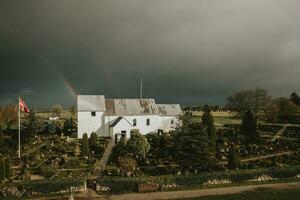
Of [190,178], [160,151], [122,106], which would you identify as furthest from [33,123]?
[190,178]


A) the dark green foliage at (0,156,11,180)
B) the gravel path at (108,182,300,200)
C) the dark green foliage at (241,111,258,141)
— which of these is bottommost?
the gravel path at (108,182,300,200)

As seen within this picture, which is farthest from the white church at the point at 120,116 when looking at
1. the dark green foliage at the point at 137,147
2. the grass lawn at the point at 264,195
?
the grass lawn at the point at 264,195

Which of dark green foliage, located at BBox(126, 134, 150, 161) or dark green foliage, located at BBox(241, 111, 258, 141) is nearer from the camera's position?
dark green foliage, located at BBox(126, 134, 150, 161)

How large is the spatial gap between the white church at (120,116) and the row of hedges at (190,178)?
28.1 metres

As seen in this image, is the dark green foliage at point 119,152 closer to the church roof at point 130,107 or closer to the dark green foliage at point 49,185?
the dark green foliage at point 49,185

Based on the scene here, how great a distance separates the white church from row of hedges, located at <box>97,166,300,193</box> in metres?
28.1

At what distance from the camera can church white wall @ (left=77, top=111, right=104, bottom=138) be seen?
57.2 m

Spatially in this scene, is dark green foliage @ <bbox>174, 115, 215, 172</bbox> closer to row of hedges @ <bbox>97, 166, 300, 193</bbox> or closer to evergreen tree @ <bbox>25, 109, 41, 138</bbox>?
row of hedges @ <bbox>97, 166, 300, 193</bbox>

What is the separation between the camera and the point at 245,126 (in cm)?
5475

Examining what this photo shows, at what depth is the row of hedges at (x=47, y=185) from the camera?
83.3 feet

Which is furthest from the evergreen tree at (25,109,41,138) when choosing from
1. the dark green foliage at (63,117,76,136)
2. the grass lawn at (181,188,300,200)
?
the grass lawn at (181,188,300,200)

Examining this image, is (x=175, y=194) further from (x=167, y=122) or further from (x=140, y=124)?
(x=167, y=122)

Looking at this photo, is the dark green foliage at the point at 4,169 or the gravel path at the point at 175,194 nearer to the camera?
the gravel path at the point at 175,194

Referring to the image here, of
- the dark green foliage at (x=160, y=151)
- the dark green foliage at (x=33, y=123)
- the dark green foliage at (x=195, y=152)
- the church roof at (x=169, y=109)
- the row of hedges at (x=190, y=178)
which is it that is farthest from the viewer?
the church roof at (x=169, y=109)
